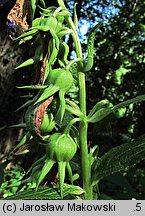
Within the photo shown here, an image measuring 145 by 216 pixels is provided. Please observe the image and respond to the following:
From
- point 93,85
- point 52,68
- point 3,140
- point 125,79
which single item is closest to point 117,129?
point 125,79

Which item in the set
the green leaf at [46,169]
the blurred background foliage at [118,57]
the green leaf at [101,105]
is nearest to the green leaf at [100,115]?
the green leaf at [101,105]

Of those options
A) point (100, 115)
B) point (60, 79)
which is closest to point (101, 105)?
point (100, 115)

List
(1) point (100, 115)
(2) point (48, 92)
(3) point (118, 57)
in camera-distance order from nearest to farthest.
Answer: (2) point (48, 92) → (1) point (100, 115) → (3) point (118, 57)

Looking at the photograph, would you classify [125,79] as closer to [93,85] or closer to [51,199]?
[93,85]

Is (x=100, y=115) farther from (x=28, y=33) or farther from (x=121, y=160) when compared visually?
(x=28, y=33)

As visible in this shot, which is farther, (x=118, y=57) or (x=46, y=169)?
(x=118, y=57)

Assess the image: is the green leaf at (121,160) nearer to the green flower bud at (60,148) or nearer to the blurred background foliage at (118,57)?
the green flower bud at (60,148)
